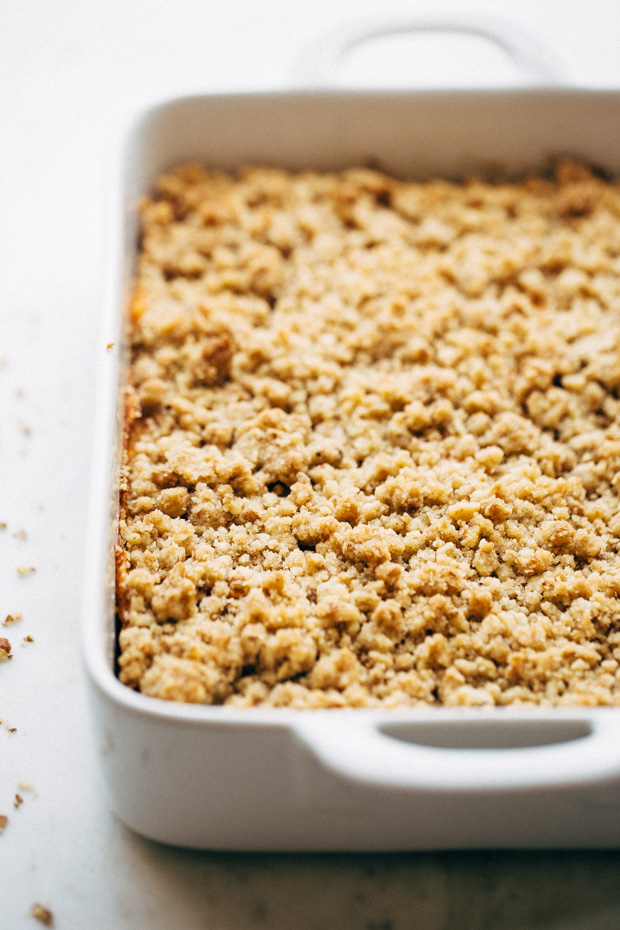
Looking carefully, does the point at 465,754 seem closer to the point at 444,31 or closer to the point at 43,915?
the point at 43,915

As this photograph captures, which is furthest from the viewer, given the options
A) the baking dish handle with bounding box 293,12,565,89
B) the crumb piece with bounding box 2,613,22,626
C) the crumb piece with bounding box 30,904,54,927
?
the baking dish handle with bounding box 293,12,565,89

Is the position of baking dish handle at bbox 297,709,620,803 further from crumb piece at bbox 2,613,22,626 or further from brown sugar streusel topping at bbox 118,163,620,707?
crumb piece at bbox 2,613,22,626

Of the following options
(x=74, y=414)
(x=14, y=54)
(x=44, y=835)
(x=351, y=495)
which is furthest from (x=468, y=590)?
(x=14, y=54)

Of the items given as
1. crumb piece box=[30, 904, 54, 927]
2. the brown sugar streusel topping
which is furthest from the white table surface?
the brown sugar streusel topping

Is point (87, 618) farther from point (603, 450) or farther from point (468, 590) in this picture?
point (603, 450)

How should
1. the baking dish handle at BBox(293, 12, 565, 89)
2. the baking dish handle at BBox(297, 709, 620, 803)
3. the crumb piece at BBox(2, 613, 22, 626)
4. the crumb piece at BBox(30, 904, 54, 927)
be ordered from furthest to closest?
the baking dish handle at BBox(293, 12, 565, 89) < the crumb piece at BBox(2, 613, 22, 626) < the crumb piece at BBox(30, 904, 54, 927) < the baking dish handle at BBox(297, 709, 620, 803)

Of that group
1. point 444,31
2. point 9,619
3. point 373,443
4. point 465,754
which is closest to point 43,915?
point 9,619
